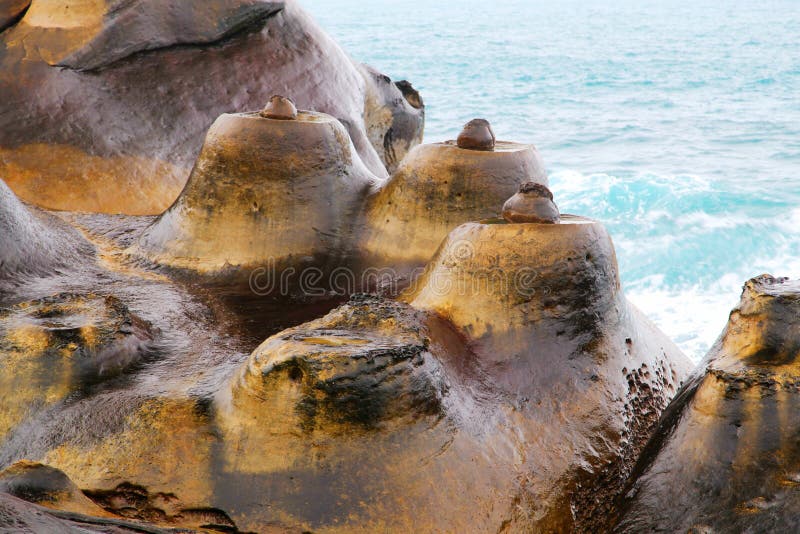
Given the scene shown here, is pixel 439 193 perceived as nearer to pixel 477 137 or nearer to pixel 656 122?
pixel 477 137

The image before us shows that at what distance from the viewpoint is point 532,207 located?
242 cm

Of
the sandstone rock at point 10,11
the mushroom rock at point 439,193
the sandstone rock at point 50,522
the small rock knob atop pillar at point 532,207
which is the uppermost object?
the sandstone rock at point 10,11

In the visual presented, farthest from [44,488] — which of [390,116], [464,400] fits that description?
[390,116]

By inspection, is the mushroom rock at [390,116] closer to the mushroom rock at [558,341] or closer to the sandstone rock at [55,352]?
the mushroom rock at [558,341]

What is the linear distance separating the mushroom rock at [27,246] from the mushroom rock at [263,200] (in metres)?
0.30

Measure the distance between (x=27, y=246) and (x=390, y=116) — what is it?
2822mm

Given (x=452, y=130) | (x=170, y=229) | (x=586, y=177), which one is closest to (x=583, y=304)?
(x=170, y=229)

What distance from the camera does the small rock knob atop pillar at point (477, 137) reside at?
301 centimetres

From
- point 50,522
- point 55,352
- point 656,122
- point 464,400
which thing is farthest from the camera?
point 656,122

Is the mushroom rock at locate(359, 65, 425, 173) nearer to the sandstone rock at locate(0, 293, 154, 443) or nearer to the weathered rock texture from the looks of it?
the weathered rock texture

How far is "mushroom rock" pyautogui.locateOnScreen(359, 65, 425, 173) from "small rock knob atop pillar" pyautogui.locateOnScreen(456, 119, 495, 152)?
2.20m

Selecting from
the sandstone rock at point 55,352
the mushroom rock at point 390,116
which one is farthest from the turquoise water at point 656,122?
the sandstone rock at point 55,352

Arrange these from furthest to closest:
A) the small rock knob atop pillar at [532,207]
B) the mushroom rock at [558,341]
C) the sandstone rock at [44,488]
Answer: the small rock knob atop pillar at [532,207] → the mushroom rock at [558,341] → the sandstone rock at [44,488]

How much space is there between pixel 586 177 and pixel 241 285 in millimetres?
11428
